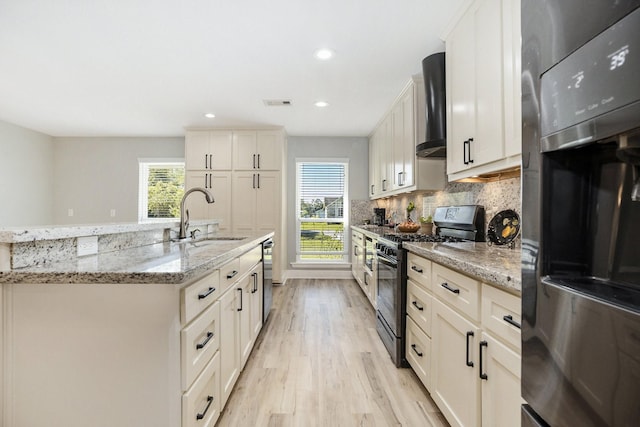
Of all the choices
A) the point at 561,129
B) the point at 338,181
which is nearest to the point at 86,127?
the point at 338,181

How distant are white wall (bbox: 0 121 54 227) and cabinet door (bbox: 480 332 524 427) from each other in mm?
6201

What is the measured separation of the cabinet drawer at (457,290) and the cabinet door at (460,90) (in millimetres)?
788

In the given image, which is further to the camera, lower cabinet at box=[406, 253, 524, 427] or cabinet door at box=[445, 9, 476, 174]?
cabinet door at box=[445, 9, 476, 174]

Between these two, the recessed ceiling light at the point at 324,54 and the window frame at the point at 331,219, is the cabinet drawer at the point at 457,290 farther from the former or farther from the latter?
the window frame at the point at 331,219

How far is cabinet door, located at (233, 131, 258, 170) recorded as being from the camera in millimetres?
4844

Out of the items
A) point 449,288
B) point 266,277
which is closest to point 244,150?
point 266,277

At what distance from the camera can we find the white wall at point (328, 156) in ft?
17.7

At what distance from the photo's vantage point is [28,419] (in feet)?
3.67

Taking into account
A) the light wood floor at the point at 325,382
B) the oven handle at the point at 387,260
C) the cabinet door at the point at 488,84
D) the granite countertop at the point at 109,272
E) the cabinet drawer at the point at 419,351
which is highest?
the cabinet door at the point at 488,84

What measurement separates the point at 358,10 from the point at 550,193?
75.8 inches

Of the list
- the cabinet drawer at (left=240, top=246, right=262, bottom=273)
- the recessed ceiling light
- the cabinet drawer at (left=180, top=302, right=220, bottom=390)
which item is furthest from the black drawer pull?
the recessed ceiling light

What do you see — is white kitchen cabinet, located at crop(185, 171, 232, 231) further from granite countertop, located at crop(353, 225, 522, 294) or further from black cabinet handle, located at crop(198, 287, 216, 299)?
granite countertop, located at crop(353, 225, 522, 294)

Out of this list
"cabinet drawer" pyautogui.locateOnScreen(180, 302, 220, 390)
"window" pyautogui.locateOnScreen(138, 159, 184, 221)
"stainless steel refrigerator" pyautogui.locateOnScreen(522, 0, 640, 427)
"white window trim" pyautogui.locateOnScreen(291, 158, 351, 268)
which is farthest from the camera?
"window" pyautogui.locateOnScreen(138, 159, 184, 221)

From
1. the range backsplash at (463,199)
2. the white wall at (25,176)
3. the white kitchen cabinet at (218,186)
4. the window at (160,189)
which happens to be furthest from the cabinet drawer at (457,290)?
the white wall at (25,176)
